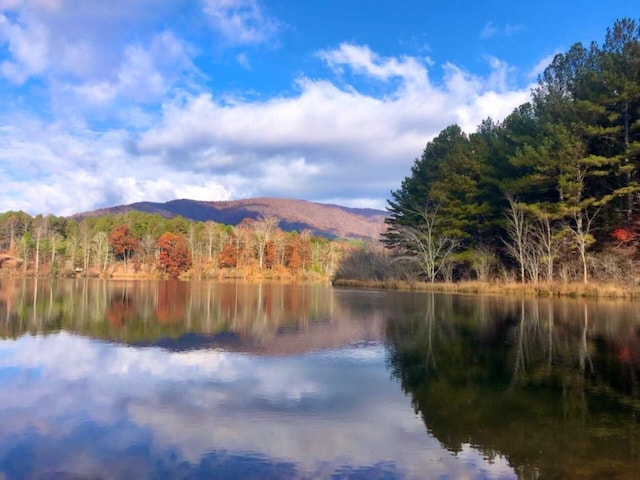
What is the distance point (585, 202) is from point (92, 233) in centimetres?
9193

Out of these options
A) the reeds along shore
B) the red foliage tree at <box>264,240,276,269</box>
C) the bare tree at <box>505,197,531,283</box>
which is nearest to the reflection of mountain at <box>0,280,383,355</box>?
the reeds along shore

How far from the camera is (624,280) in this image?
29.6 metres

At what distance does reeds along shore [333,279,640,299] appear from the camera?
2841 centimetres

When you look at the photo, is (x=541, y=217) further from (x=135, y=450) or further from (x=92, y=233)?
(x=92, y=233)

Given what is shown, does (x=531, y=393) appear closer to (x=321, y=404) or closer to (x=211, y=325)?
(x=321, y=404)

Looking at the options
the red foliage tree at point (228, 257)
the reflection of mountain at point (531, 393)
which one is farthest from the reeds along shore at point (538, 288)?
the red foliage tree at point (228, 257)

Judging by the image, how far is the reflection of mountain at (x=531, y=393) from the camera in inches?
236

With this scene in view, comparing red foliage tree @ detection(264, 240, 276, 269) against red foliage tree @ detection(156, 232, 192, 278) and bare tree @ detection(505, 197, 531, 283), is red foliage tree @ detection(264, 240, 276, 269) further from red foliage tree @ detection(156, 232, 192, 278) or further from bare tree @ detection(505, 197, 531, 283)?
bare tree @ detection(505, 197, 531, 283)

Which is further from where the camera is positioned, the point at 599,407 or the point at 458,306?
the point at 458,306

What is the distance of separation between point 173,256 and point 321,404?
79124 mm

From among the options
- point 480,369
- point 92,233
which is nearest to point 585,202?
point 480,369

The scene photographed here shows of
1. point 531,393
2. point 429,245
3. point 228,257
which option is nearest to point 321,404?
point 531,393

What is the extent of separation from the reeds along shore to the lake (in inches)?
524

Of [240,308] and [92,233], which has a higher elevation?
[92,233]
